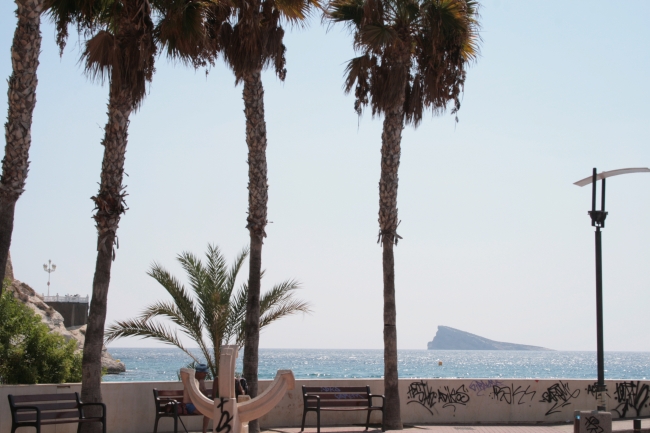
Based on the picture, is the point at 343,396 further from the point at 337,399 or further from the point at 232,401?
the point at 232,401

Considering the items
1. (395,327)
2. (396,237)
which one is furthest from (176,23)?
(395,327)

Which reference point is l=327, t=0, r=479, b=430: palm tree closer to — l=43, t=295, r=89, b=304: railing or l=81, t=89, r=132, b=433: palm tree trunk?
l=81, t=89, r=132, b=433: palm tree trunk

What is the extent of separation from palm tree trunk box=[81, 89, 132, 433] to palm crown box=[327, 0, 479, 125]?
558 centimetres

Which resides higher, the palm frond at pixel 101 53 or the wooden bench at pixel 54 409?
the palm frond at pixel 101 53

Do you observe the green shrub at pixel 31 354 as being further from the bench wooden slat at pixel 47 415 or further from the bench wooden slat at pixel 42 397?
the bench wooden slat at pixel 47 415

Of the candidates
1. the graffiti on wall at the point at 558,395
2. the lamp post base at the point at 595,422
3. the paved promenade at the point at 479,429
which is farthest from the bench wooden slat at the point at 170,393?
the graffiti on wall at the point at 558,395

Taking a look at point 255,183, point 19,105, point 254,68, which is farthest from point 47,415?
point 254,68

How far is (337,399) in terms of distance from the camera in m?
14.6

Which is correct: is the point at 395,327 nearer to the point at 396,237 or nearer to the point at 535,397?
the point at 396,237

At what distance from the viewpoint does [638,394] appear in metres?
17.2

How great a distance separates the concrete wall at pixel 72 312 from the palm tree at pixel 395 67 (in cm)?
5236

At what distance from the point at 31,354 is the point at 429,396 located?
8.35m

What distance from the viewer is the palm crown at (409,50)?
16125 mm

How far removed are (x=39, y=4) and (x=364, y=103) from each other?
296 inches
